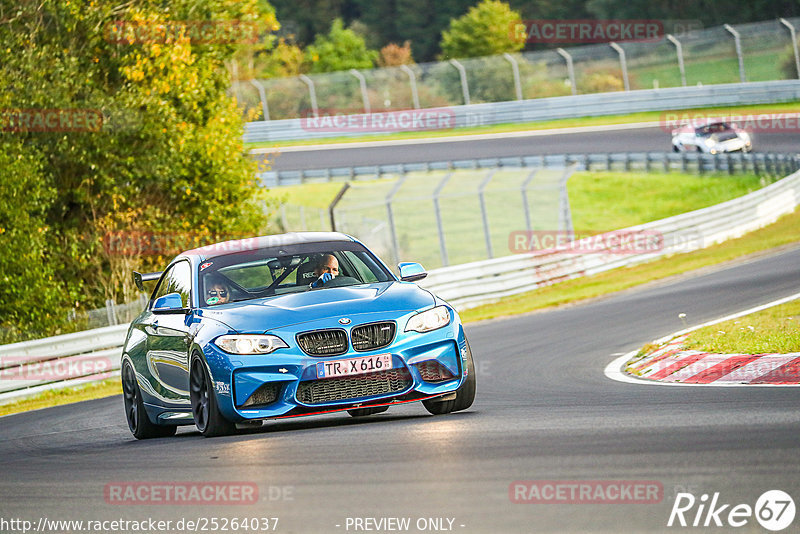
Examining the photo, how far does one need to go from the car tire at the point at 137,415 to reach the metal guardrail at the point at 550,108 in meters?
41.1

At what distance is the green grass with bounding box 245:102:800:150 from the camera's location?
1881 inches

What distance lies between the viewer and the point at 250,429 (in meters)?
9.38

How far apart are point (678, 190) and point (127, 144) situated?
1967 centimetres

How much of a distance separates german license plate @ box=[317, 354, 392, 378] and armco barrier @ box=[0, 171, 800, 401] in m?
10.4

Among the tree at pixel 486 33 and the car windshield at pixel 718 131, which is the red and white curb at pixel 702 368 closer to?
the car windshield at pixel 718 131

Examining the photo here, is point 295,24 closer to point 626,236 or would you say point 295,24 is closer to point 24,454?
point 626,236

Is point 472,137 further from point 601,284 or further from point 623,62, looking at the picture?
point 601,284

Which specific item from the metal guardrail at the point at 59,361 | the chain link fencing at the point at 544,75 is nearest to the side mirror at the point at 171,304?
the metal guardrail at the point at 59,361

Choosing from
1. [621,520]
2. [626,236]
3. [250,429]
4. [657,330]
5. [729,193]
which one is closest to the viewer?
[621,520]

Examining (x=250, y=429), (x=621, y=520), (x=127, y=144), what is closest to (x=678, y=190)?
(x=127, y=144)

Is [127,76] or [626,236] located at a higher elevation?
[127,76]

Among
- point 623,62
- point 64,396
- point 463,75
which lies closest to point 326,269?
point 64,396

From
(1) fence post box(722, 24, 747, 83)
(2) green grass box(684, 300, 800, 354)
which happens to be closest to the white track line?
(1) fence post box(722, 24, 747, 83)

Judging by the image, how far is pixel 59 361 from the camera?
18.2 m
